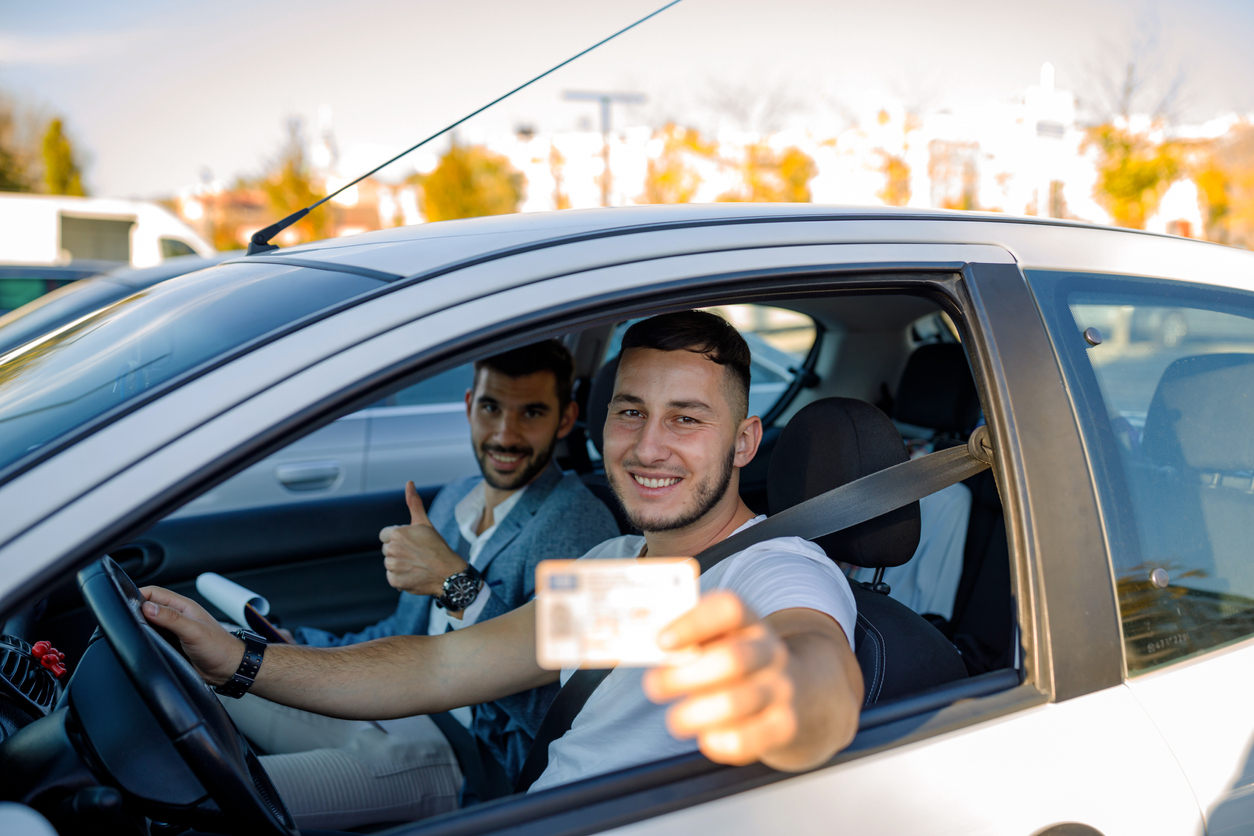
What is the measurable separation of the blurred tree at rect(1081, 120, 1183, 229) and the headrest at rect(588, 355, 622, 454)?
Answer: 1293cm

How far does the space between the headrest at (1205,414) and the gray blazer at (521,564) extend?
1333mm

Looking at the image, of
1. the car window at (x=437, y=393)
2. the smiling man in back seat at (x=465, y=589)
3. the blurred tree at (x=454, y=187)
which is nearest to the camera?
the smiling man in back seat at (x=465, y=589)

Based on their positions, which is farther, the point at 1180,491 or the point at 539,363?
the point at 539,363

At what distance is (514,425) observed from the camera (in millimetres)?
2426

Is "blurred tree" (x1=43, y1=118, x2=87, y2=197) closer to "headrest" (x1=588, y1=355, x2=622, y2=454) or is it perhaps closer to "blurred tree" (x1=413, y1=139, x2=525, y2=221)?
"blurred tree" (x1=413, y1=139, x2=525, y2=221)

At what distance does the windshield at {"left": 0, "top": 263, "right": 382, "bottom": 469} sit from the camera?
1.09 m

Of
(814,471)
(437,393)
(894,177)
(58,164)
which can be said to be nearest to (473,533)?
(814,471)

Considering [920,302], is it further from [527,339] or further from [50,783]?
[50,783]

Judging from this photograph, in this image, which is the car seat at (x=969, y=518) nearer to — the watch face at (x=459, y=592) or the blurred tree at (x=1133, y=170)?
the watch face at (x=459, y=592)

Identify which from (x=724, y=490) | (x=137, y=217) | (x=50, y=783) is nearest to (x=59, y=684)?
(x=50, y=783)

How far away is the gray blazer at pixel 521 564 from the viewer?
1.97 meters

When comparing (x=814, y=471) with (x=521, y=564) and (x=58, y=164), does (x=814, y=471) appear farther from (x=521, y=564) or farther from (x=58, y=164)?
(x=58, y=164)

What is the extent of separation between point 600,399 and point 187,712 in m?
1.71

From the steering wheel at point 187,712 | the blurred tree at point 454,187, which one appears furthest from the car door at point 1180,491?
the blurred tree at point 454,187
